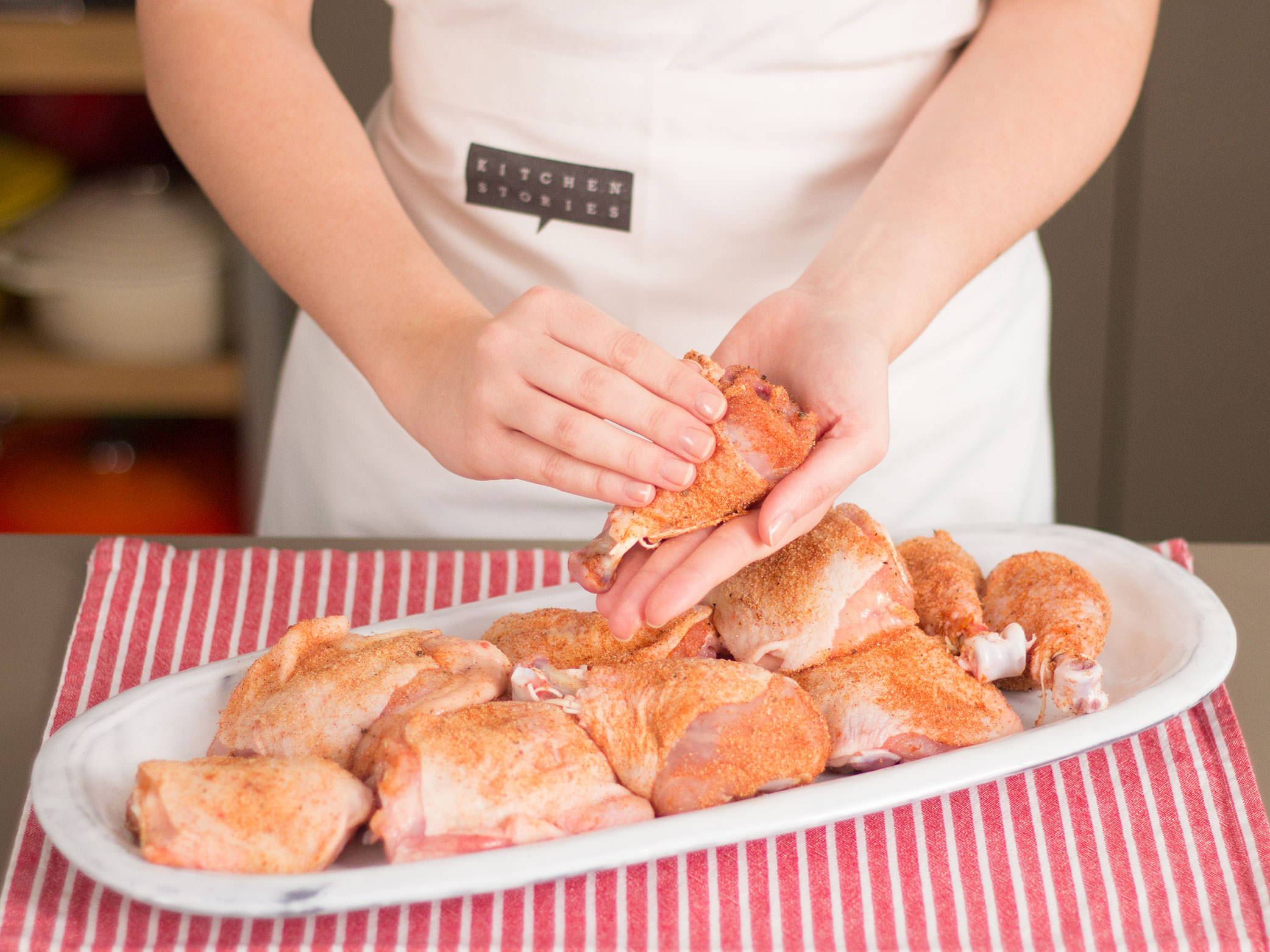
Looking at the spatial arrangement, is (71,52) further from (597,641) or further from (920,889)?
(920,889)

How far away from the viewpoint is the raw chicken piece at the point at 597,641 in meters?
0.93

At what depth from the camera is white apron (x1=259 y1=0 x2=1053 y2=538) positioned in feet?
Result: 4.34

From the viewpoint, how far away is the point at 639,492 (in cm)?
86

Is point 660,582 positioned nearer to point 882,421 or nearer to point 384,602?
point 882,421

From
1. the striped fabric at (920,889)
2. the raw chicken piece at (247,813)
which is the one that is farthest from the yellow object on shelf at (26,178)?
the raw chicken piece at (247,813)

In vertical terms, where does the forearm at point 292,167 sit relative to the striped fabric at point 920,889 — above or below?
above

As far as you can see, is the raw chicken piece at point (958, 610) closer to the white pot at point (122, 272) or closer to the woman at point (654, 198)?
the woman at point (654, 198)

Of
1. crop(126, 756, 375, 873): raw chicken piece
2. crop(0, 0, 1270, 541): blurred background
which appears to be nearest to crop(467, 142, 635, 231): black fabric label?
crop(126, 756, 375, 873): raw chicken piece

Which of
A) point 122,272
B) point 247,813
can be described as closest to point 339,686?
point 247,813

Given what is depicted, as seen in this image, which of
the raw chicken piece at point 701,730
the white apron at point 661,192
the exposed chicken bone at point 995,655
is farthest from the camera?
the white apron at point 661,192

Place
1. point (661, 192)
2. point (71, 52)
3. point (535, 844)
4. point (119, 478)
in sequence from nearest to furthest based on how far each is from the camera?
point (535, 844) → point (661, 192) → point (71, 52) → point (119, 478)

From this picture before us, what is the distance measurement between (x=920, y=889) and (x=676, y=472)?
0.32 m

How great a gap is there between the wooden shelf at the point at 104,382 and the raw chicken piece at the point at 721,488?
1.89 metres

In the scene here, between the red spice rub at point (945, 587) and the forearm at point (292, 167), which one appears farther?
the forearm at point (292, 167)
